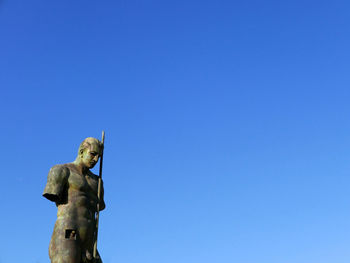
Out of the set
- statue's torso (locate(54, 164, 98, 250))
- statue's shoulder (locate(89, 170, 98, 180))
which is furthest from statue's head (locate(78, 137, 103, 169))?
statue's torso (locate(54, 164, 98, 250))

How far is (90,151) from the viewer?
12141 millimetres

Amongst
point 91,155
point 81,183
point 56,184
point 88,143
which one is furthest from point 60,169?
point 88,143

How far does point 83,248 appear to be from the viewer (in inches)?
440

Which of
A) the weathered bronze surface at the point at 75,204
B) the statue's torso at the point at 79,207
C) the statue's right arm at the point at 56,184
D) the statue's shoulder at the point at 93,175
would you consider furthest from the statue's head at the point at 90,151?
the statue's right arm at the point at 56,184

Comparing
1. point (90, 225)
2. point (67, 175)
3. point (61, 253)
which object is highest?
point (67, 175)

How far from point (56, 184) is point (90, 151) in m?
1.18

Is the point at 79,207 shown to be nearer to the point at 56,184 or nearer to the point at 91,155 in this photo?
the point at 56,184

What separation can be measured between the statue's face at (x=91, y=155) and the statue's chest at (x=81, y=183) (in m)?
0.32

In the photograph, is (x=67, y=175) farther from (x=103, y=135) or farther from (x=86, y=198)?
(x=103, y=135)

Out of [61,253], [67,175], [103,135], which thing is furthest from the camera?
[103,135]

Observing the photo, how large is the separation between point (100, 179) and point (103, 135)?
3.57ft

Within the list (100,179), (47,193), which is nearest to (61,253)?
(47,193)

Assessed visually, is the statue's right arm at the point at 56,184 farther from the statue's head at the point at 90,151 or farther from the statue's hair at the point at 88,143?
the statue's hair at the point at 88,143

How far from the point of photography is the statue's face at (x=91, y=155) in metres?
12.1
